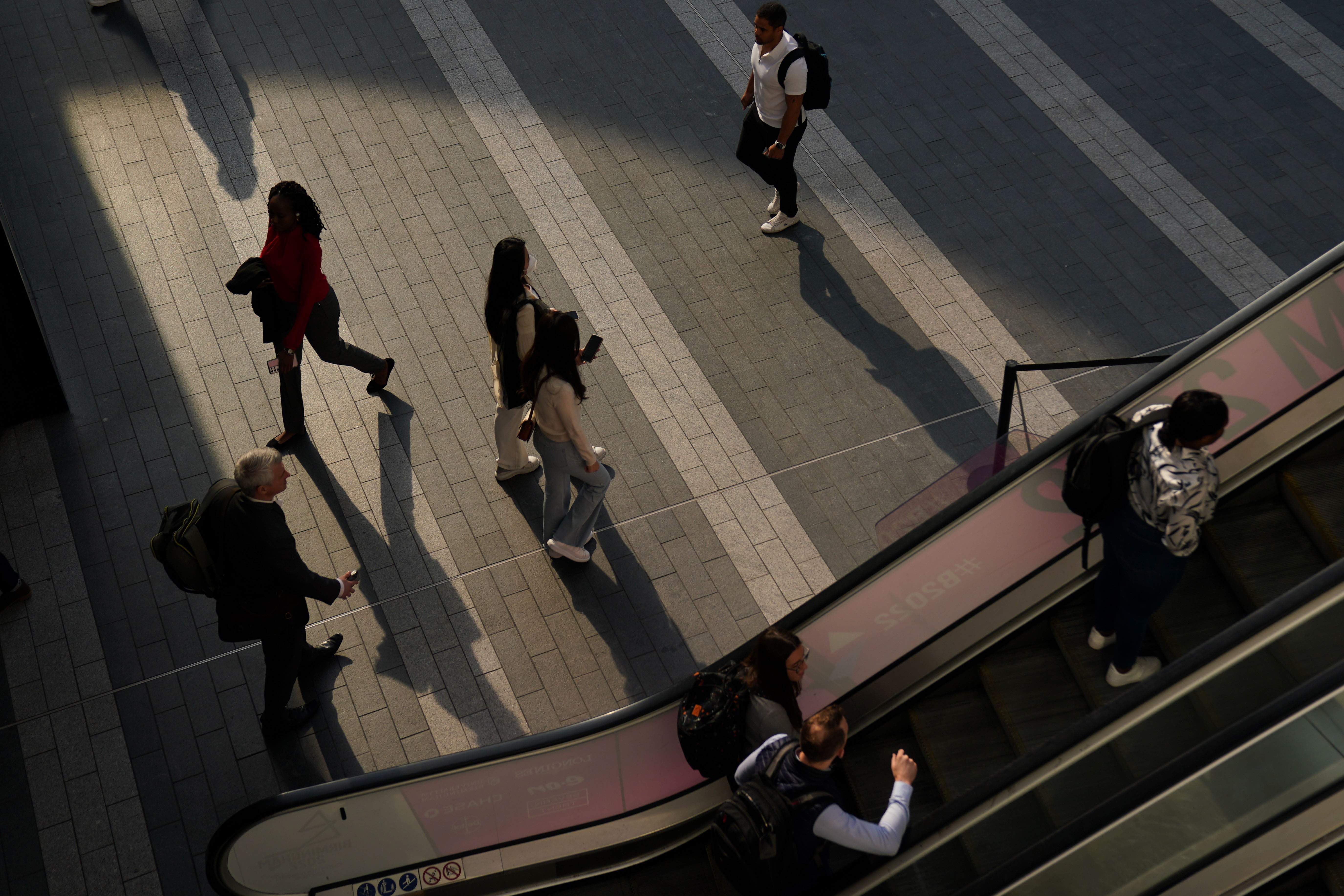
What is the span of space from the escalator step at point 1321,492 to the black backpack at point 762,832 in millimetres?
2485

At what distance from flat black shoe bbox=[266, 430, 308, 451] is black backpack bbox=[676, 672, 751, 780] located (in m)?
3.85

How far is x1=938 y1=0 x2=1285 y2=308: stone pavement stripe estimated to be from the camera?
8.82 m

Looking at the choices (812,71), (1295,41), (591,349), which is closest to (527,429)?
(591,349)

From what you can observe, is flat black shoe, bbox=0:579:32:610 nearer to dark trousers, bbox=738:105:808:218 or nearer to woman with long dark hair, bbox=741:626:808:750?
woman with long dark hair, bbox=741:626:808:750

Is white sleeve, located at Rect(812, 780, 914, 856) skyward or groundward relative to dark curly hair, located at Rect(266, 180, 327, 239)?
groundward

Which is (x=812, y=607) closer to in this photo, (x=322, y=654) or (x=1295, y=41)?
(x=322, y=654)

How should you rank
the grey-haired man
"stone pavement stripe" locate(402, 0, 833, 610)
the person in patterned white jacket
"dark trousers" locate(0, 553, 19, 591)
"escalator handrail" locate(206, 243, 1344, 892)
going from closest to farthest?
1. the person in patterned white jacket
2. "escalator handrail" locate(206, 243, 1344, 892)
3. the grey-haired man
4. "dark trousers" locate(0, 553, 19, 591)
5. "stone pavement stripe" locate(402, 0, 833, 610)

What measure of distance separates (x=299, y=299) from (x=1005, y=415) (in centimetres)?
412

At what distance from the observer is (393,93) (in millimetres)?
9727

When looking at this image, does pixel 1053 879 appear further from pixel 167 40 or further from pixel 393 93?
pixel 167 40

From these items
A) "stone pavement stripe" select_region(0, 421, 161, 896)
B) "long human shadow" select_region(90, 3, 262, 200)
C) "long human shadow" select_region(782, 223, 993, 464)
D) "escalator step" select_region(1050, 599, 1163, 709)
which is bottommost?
"stone pavement stripe" select_region(0, 421, 161, 896)

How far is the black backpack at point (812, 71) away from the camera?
26.1 ft

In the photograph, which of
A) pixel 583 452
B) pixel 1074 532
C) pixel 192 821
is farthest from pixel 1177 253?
pixel 192 821

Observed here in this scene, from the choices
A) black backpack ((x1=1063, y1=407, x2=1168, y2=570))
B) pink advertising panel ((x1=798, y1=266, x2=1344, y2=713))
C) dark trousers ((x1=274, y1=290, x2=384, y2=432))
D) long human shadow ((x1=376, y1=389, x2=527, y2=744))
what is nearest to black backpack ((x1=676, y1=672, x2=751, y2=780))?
pink advertising panel ((x1=798, y1=266, x2=1344, y2=713))
